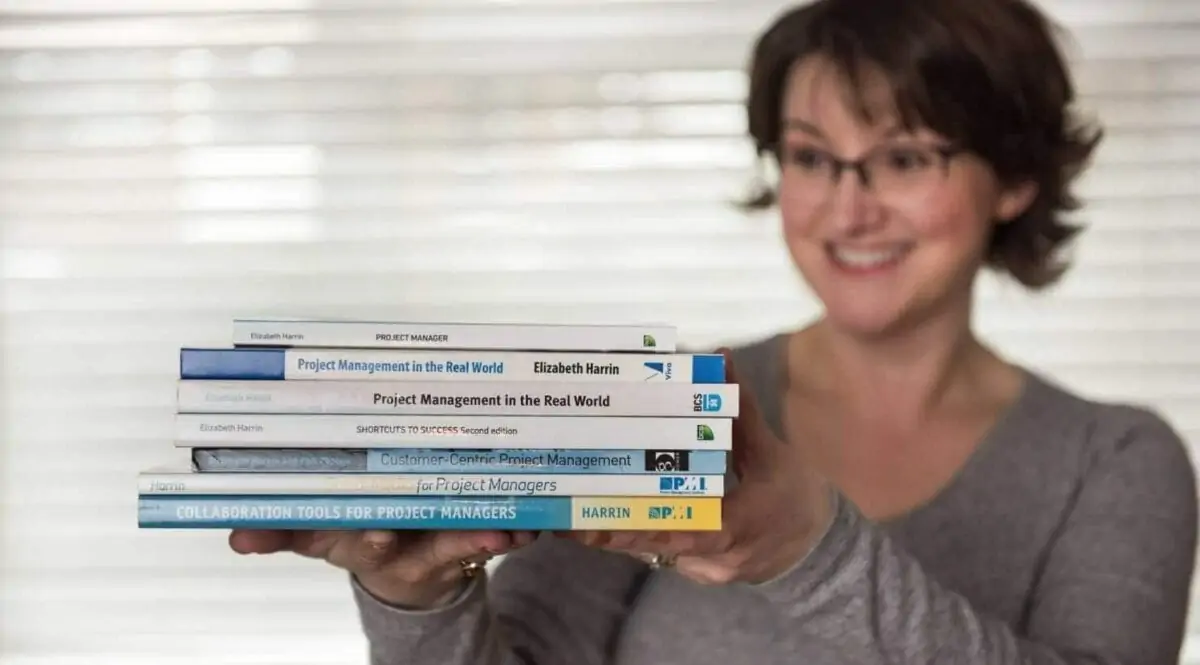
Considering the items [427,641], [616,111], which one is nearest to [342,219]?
[616,111]

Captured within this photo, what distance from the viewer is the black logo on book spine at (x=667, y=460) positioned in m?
0.56

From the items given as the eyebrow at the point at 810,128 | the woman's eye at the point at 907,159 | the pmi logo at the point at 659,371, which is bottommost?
the pmi logo at the point at 659,371

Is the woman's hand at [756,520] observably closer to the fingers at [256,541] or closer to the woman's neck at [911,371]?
the fingers at [256,541]

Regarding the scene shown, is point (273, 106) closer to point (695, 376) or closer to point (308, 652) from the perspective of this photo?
point (308, 652)

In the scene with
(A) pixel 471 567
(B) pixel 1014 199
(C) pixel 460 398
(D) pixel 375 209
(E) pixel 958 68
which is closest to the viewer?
(C) pixel 460 398

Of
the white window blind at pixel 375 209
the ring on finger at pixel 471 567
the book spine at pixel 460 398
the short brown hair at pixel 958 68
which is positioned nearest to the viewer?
the book spine at pixel 460 398

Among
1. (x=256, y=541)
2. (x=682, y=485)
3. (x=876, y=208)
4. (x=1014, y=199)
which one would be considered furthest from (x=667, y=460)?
(x=1014, y=199)

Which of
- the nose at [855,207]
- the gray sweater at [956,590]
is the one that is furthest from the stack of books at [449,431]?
the nose at [855,207]

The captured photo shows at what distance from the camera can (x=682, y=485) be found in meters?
0.55

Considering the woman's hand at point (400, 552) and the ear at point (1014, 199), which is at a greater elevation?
Result: the ear at point (1014, 199)

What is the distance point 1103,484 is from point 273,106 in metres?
1.01

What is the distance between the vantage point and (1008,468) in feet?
2.70

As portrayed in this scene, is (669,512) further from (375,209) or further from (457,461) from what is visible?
(375,209)

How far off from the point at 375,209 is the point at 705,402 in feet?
2.69
